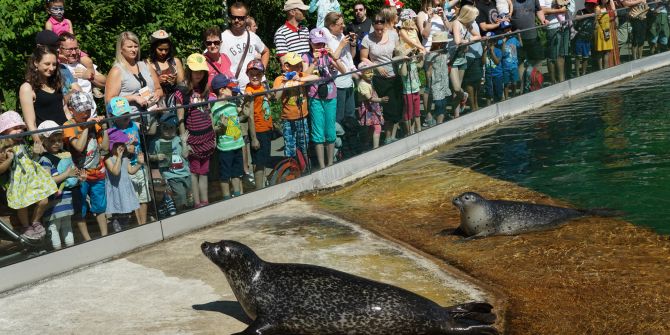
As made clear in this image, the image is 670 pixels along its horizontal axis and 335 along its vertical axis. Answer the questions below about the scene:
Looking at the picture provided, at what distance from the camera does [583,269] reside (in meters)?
9.03

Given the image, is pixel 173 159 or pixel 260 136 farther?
pixel 260 136

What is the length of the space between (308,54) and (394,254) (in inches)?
203

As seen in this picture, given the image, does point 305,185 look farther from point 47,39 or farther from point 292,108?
point 47,39

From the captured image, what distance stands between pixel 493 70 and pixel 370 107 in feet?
12.9

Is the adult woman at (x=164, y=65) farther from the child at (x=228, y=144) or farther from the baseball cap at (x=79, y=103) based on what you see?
the baseball cap at (x=79, y=103)

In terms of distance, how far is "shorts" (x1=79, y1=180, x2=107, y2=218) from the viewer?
9805 millimetres

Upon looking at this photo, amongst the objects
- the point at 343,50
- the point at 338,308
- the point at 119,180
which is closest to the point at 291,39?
the point at 343,50

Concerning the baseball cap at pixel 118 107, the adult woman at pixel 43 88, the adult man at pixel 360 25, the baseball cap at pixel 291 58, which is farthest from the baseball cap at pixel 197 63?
the adult man at pixel 360 25

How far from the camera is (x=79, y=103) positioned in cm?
1045

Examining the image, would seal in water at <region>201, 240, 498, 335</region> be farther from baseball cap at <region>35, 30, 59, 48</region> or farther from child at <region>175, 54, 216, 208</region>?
baseball cap at <region>35, 30, 59, 48</region>

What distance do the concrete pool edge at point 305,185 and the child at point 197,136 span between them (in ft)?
0.91

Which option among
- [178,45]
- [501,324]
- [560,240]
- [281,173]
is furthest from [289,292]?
[178,45]

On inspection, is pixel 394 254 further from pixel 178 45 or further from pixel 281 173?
pixel 178 45

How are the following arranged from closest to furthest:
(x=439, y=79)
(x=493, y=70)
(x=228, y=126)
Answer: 1. (x=228, y=126)
2. (x=439, y=79)
3. (x=493, y=70)
